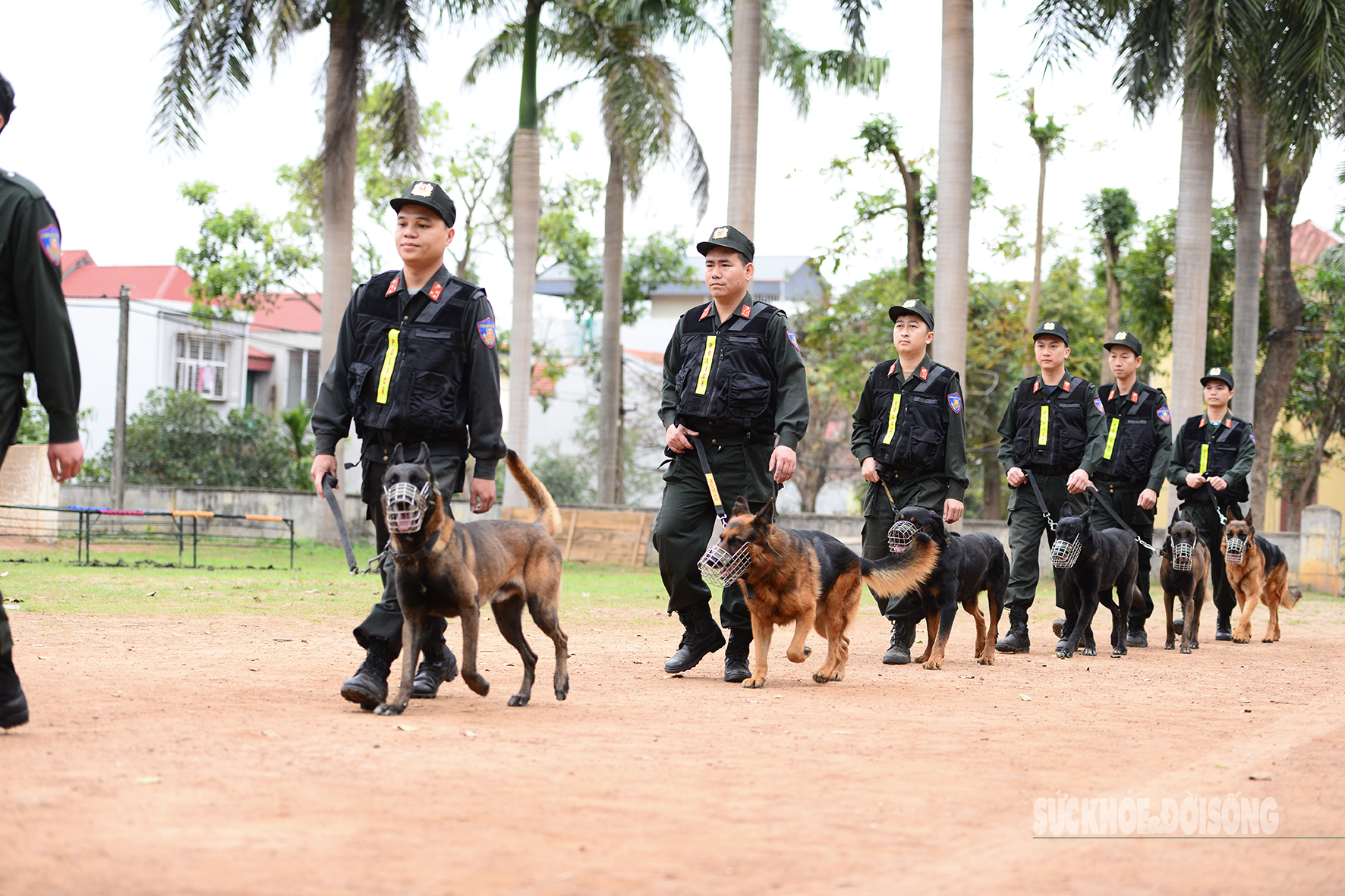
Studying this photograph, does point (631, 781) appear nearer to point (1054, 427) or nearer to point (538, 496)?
point (538, 496)

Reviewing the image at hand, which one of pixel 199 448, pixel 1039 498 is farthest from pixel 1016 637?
pixel 199 448

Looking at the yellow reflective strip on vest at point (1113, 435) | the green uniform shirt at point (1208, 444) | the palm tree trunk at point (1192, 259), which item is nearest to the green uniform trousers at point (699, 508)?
the yellow reflective strip on vest at point (1113, 435)

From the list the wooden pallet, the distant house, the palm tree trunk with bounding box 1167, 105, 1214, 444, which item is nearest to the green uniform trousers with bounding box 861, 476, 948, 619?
the palm tree trunk with bounding box 1167, 105, 1214, 444

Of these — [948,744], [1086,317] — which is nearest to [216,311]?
[1086,317]

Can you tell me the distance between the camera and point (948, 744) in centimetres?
553

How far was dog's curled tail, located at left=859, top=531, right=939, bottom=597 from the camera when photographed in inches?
320

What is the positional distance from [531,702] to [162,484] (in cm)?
2716

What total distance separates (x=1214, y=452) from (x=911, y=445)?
4518mm

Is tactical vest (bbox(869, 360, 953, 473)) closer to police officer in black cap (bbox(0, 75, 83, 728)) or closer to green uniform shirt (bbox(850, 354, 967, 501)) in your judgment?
green uniform shirt (bbox(850, 354, 967, 501))

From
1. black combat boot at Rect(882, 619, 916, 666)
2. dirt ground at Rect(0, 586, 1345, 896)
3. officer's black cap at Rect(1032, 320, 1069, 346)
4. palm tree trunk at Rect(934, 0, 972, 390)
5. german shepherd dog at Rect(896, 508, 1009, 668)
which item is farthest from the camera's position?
palm tree trunk at Rect(934, 0, 972, 390)

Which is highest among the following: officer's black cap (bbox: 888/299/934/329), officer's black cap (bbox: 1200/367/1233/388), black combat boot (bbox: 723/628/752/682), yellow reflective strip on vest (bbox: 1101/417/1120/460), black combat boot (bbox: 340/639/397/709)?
officer's black cap (bbox: 888/299/934/329)

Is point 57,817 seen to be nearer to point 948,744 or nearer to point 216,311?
point 948,744

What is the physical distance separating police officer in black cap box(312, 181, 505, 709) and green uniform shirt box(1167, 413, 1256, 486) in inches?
308

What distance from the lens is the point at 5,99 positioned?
4941mm
